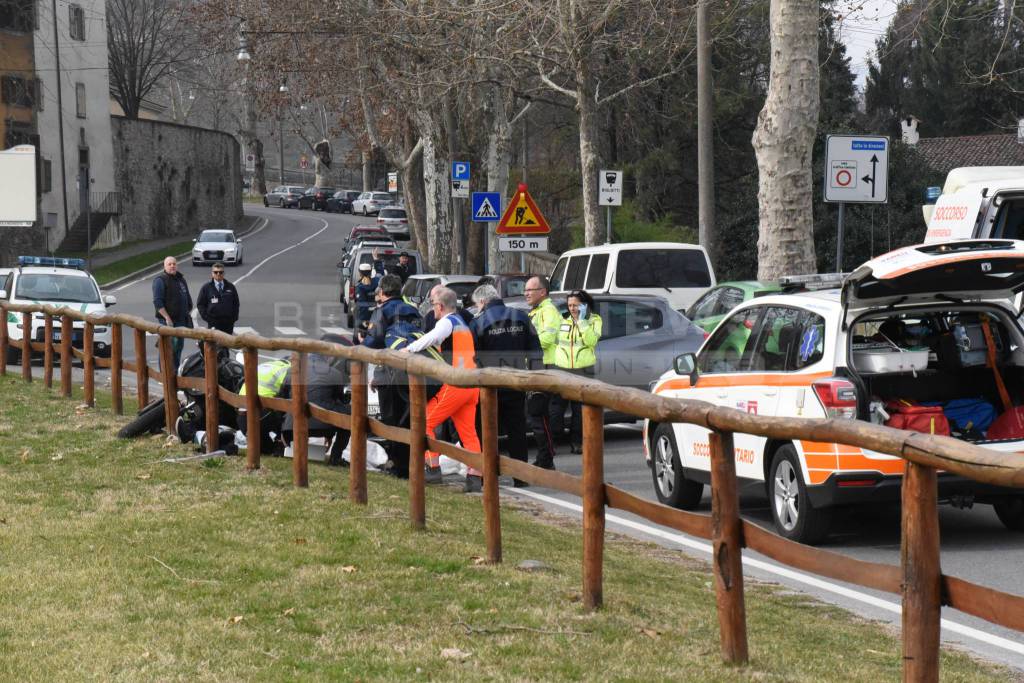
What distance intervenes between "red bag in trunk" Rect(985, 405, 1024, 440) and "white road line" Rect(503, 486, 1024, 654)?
1.84 metres

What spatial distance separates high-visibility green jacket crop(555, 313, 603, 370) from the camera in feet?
48.8

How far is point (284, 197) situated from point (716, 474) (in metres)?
106

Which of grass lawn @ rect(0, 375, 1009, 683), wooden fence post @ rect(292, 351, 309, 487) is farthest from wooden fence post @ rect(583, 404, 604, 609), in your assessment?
wooden fence post @ rect(292, 351, 309, 487)

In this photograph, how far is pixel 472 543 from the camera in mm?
8250

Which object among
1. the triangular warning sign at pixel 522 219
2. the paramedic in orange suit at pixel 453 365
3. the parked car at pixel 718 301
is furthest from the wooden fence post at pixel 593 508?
the triangular warning sign at pixel 522 219

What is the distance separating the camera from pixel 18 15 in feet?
202

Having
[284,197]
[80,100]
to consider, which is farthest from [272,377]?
[284,197]

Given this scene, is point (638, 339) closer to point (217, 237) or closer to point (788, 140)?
point (788, 140)

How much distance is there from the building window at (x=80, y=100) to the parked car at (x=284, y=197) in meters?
39.6

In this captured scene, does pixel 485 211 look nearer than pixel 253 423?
No

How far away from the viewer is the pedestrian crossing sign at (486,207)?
28.9 metres

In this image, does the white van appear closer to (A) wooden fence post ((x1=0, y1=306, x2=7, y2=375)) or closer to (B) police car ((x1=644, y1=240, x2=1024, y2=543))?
(A) wooden fence post ((x1=0, y1=306, x2=7, y2=375))

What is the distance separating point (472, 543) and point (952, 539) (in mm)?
3379

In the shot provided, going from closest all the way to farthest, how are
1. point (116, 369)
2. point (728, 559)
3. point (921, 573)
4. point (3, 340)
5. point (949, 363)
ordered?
point (921, 573), point (728, 559), point (949, 363), point (116, 369), point (3, 340)
